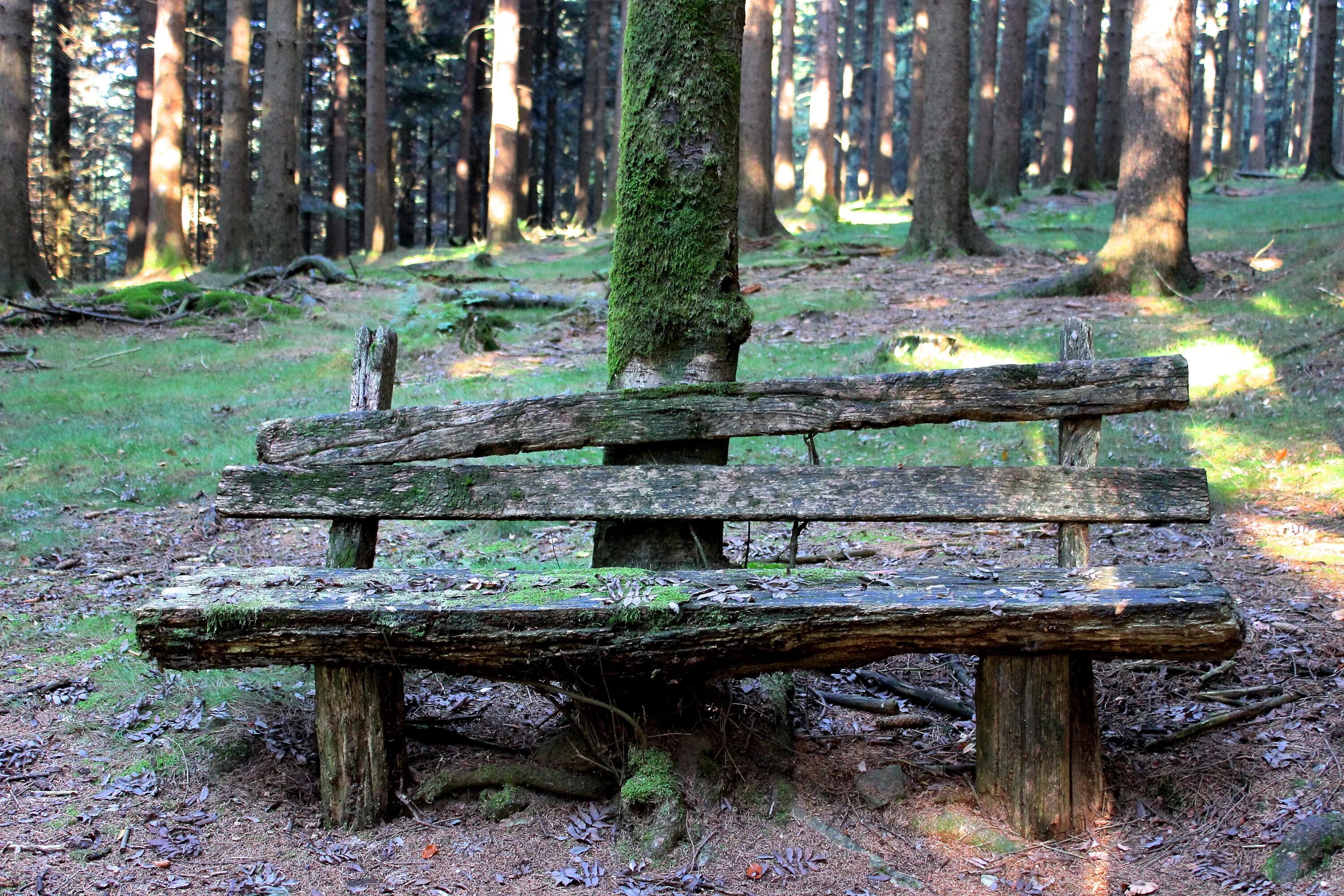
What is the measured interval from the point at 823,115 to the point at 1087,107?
7013 mm

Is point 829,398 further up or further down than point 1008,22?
further down

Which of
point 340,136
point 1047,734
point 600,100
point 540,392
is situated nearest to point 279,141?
point 540,392

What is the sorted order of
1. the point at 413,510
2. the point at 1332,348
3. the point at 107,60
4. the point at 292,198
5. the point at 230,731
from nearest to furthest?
the point at 413,510 < the point at 230,731 < the point at 1332,348 < the point at 292,198 < the point at 107,60

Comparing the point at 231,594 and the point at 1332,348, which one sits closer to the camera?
the point at 231,594

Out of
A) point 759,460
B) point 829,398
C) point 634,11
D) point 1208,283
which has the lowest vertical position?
point 759,460

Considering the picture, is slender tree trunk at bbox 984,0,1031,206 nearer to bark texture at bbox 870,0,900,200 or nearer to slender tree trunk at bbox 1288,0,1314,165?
bark texture at bbox 870,0,900,200

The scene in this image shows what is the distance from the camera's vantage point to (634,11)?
4.64m

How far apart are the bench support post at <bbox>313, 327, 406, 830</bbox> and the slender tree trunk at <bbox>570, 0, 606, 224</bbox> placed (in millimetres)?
31858

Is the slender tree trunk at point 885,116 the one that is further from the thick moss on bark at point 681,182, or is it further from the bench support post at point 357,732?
the bench support post at point 357,732

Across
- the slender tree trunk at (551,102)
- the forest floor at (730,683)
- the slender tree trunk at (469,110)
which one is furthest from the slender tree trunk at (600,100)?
the forest floor at (730,683)

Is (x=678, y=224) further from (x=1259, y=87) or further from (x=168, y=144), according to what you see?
(x=1259, y=87)

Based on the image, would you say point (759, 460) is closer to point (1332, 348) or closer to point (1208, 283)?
point (1332, 348)

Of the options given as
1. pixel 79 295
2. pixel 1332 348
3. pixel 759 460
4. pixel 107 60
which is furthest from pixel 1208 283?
pixel 107 60

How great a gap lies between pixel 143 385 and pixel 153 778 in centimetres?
937
